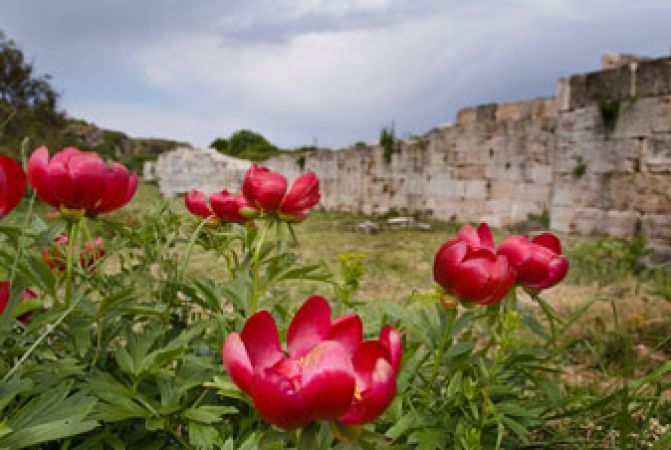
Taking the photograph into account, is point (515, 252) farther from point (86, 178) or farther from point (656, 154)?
point (656, 154)

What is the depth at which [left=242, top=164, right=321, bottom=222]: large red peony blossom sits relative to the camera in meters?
1.08

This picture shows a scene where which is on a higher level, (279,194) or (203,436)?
(279,194)

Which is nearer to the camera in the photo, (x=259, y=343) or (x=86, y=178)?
(x=259, y=343)

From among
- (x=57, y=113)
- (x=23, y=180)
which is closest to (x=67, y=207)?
(x=23, y=180)

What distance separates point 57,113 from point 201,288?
16.2 meters

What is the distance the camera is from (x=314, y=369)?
1.69 feet

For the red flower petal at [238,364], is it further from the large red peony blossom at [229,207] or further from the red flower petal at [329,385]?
the large red peony blossom at [229,207]

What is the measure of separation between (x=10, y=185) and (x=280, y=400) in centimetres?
51

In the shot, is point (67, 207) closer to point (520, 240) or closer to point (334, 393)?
point (334, 393)

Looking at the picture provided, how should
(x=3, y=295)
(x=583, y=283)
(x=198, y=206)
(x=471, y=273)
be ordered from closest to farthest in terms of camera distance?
(x=3, y=295), (x=471, y=273), (x=198, y=206), (x=583, y=283)

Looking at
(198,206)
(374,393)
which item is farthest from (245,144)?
(374,393)

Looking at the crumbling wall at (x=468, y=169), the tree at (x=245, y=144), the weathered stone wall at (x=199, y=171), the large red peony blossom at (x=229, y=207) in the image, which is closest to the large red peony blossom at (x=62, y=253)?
the large red peony blossom at (x=229, y=207)

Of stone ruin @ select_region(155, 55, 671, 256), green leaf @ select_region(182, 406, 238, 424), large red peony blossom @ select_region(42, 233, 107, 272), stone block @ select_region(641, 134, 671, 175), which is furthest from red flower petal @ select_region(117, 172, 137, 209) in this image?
stone block @ select_region(641, 134, 671, 175)

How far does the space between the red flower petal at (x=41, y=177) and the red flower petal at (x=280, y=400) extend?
58 centimetres
